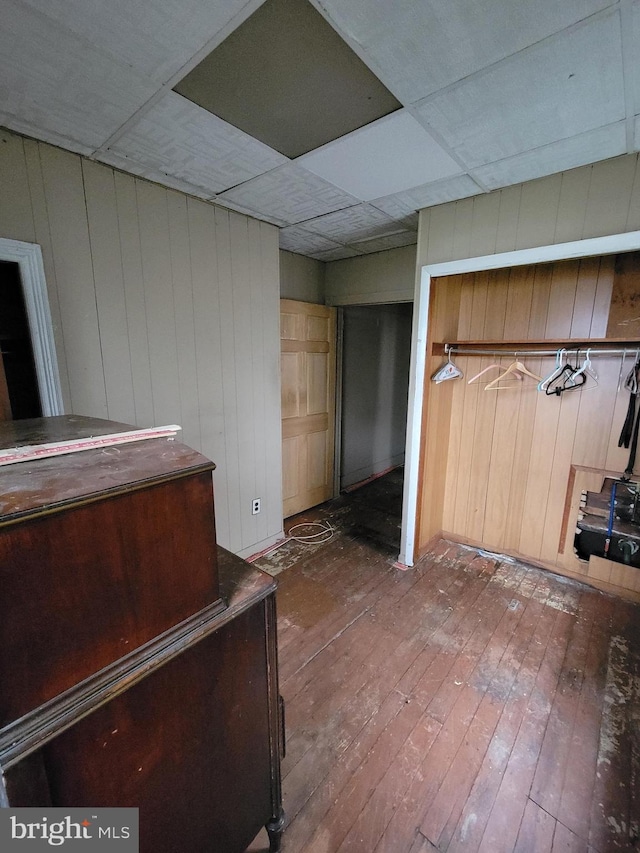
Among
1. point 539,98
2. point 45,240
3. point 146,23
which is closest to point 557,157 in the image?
point 539,98

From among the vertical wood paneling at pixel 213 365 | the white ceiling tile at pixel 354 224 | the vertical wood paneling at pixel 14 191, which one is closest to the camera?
the vertical wood paneling at pixel 14 191

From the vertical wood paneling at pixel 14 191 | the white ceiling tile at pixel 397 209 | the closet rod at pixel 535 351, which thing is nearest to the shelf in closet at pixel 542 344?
the closet rod at pixel 535 351

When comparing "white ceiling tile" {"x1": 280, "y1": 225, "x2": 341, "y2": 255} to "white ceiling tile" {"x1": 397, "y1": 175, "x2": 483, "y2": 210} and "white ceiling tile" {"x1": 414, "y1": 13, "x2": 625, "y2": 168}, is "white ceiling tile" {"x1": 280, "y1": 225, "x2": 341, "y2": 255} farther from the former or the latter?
"white ceiling tile" {"x1": 414, "y1": 13, "x2": 625, "y2": 168}

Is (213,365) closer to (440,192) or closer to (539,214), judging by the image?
(440,192)

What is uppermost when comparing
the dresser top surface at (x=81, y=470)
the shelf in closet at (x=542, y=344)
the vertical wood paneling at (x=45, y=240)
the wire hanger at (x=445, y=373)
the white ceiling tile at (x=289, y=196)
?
the white ceiling tile at (x=289, y=196)

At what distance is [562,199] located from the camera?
1817mm

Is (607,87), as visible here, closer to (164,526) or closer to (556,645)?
(164,526)

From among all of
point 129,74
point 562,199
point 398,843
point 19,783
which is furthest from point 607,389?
point 19,783

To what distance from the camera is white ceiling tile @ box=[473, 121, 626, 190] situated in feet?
4.83

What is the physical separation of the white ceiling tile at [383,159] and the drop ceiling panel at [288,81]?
0.07 m

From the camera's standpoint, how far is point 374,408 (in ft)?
14.7

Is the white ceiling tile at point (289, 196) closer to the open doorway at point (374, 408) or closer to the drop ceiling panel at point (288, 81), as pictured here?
the drop ceiling panel at point (288, 81)

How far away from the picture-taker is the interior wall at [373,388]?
13.1 feet

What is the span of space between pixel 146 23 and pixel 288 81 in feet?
1.40
